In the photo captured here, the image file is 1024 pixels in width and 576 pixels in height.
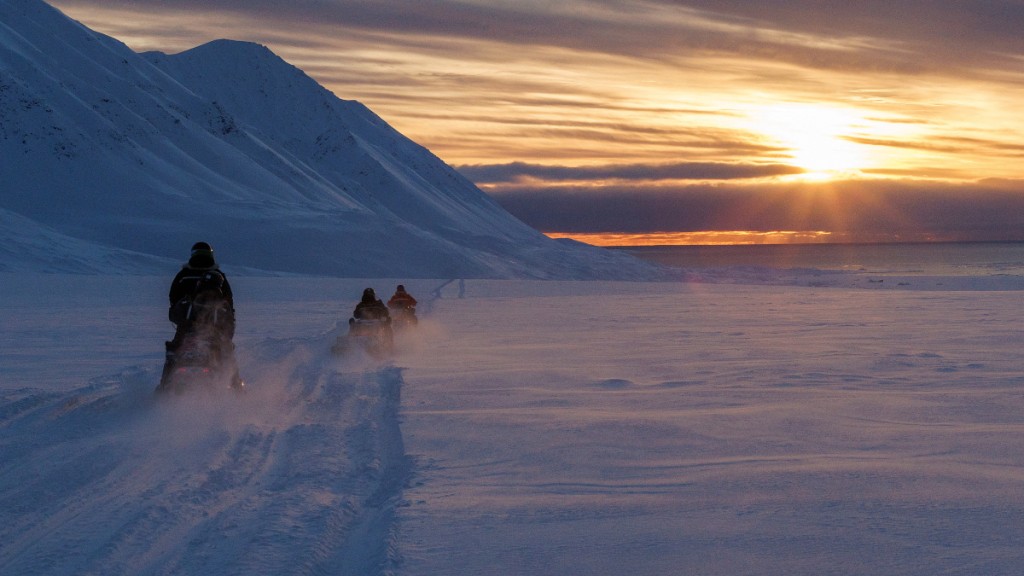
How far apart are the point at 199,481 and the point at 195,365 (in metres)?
3.52

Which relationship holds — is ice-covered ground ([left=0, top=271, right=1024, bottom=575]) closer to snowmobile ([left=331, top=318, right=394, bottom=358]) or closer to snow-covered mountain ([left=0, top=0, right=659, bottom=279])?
snowmobile ([left=331, top=318, right=394, bottom=358])

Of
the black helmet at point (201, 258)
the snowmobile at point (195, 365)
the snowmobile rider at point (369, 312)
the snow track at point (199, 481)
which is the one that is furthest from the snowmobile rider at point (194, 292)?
the snowmobile rider at point (369, 312)

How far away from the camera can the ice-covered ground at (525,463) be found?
5.16 m

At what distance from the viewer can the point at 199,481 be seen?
660 cm

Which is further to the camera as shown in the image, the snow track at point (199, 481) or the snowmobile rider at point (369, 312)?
the snowmobile rider at point (369, 312)

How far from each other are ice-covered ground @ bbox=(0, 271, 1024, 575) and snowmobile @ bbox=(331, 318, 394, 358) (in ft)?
1.72

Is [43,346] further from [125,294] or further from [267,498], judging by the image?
[125,294]

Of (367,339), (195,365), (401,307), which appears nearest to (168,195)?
(401,307)

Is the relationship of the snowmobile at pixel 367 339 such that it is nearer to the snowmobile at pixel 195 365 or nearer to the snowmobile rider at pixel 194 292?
the snowmobile rider at pixel 194 292

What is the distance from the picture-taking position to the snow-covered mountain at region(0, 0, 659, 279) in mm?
88250

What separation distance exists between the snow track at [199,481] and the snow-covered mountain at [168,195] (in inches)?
2391

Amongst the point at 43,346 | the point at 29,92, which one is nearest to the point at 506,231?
the point at 29,92

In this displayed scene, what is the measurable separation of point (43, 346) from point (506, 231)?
159878mm

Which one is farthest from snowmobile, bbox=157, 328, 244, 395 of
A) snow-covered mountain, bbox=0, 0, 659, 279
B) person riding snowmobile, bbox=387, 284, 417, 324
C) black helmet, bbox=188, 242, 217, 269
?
snow-covered mountain, bbox=0, 0, 659, 279
